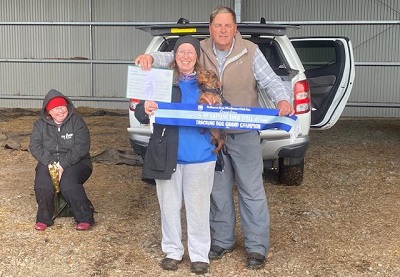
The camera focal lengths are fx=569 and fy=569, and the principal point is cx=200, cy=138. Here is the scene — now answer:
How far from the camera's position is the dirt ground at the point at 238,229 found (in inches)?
160

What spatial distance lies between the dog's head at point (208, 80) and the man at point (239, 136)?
0.45ft

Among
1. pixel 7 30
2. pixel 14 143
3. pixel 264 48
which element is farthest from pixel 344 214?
pixel 7 30

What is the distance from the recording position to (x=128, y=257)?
4230 millimetres

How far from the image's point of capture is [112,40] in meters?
13.8

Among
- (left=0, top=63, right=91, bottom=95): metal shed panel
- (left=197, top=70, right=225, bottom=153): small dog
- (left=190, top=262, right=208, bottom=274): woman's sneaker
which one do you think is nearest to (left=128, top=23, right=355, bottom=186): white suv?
(left=197, top=70, right=225, bottom=153): small dog

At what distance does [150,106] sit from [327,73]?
16.8 feet

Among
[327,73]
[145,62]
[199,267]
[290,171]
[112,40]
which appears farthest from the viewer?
[112,40]

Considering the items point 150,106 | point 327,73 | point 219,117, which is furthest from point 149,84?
point 327,73

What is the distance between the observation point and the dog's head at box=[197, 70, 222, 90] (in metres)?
3.64

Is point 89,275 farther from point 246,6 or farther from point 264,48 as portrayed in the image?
point 246,6

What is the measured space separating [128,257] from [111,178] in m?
2.49

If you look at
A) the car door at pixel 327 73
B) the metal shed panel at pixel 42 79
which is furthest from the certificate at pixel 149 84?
the metal shed panel at pixel 42 79

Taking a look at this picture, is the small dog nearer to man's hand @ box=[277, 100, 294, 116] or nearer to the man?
the man

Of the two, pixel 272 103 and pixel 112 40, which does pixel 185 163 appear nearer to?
pixel 272 103
